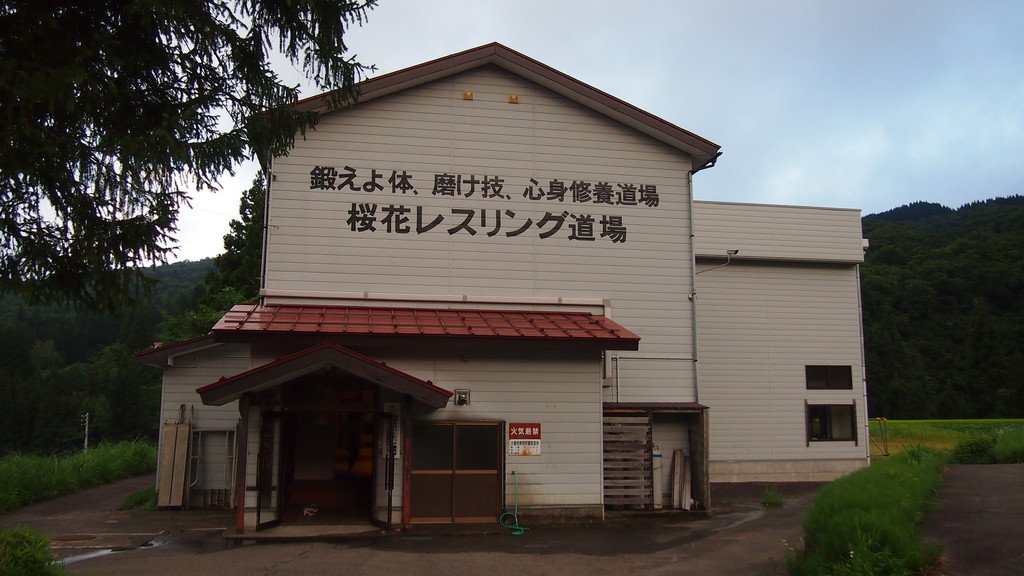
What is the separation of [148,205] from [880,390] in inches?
2083

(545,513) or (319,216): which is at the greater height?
(319,216)

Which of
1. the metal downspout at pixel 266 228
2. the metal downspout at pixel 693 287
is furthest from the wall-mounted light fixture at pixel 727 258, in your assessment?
the metal downspout at pixel 266 228

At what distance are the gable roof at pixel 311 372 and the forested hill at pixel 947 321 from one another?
47508 millimetres

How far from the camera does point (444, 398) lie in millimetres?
A: 12086

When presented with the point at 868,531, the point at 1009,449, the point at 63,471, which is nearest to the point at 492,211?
the point at 868,531

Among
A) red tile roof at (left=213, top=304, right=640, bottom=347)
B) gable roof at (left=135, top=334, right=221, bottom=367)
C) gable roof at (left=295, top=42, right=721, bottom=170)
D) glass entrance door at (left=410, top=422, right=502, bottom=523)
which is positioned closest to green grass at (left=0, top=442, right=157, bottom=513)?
gable roof at (left=135, top=334, right=221, bottom=367)

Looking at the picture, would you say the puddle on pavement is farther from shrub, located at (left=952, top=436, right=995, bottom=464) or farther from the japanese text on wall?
shrub, located at (left=952, top=436, right=995, bottom=464)

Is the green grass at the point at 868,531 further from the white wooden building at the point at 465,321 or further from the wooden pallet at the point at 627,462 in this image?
the white wooden building at the point at 465,321

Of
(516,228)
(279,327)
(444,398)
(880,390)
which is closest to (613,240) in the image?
(516,228)

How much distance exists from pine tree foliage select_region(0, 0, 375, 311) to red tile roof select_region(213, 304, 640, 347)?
3.30m

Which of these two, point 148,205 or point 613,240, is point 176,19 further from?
point 613,240

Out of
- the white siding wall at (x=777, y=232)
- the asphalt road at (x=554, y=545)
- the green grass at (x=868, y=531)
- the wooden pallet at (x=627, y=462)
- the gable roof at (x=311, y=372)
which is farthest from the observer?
the white siding wall at (x=777, y=232)

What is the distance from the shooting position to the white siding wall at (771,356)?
1897 centimetres

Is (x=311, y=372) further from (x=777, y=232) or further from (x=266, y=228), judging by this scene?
(x=777, y=232)
